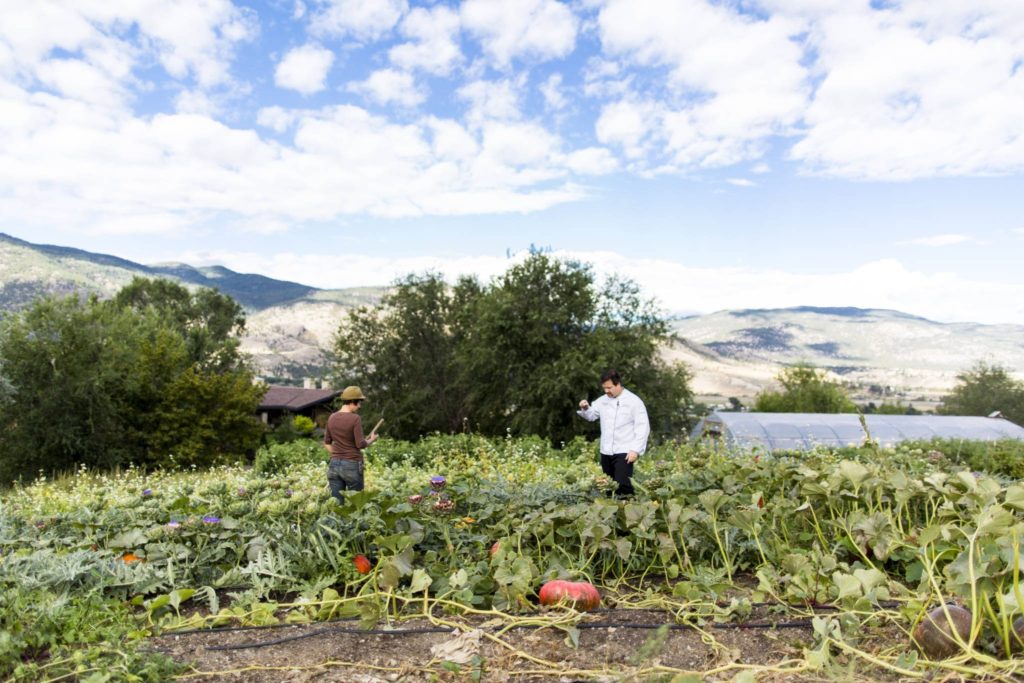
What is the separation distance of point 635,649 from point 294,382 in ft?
550

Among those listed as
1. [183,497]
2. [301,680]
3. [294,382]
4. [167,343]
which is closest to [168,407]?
[167,343]

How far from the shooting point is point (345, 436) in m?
7.51

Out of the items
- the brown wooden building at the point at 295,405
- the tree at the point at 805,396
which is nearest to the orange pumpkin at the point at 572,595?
the brown wooden building at the point at 295,405

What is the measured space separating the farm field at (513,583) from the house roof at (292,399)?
177ft

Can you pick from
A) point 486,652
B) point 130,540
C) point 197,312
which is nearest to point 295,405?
point 197,312

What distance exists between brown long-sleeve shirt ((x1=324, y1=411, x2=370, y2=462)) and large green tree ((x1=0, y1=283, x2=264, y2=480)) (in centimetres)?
2541

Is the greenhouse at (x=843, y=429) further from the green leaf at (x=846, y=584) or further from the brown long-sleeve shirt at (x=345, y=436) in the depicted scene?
the green leaf at (x=846, y=584)

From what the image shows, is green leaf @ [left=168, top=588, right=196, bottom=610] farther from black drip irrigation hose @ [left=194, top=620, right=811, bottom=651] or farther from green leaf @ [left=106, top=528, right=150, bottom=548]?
green leaf @ [left=106, top=528, right=150, bottom=548]

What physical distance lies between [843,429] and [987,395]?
59.7 metres

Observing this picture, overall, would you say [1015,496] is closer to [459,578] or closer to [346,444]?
[459,578]

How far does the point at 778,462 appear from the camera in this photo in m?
5.41

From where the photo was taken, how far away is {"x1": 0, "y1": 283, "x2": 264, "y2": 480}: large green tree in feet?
95.7

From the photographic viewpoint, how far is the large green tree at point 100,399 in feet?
95.7

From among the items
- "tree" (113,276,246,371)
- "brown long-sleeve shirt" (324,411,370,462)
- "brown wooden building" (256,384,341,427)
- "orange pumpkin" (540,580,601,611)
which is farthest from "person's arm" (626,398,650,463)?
"brown wooden building" (256,384,341,427)
